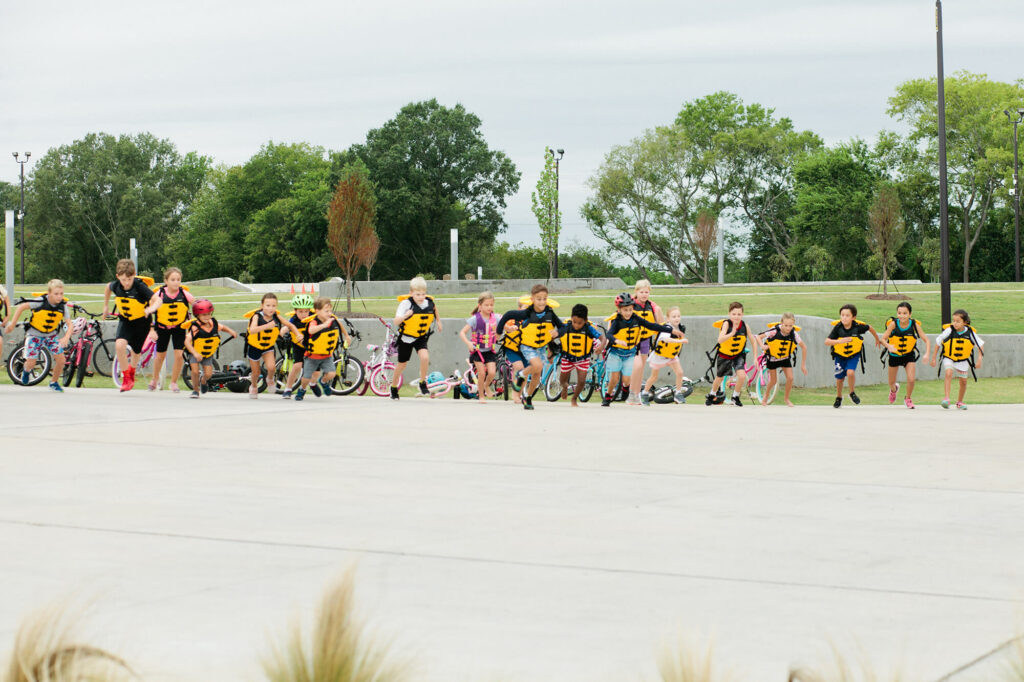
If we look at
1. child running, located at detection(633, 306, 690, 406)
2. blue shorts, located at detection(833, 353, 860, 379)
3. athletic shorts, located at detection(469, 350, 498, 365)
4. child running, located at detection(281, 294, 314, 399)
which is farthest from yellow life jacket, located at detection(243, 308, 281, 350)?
blue shorts, located at detection(833, 353, 860, 379)

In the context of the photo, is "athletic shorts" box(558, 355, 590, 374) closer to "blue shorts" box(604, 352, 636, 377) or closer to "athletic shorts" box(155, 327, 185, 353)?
"blue shorts" box(604, 352, 636, 377)

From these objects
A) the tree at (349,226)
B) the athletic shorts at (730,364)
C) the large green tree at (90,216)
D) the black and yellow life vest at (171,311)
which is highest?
the large green tree at (90,216)

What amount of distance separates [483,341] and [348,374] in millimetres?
2674

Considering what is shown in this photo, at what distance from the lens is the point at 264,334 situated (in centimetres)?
1723

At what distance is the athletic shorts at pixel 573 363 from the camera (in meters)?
16.9

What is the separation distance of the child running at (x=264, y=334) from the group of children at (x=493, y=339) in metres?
0.02

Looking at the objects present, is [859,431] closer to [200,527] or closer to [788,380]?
[788,380]

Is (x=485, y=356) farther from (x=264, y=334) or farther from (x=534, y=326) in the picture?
(x=264, y=334)

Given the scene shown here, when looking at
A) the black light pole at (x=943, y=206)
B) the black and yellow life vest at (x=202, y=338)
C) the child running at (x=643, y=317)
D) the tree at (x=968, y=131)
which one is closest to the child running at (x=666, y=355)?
the child running at (x=643, y=317)

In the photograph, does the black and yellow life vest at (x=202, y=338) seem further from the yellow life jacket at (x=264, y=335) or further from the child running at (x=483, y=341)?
the child running at (x=483, y=341)

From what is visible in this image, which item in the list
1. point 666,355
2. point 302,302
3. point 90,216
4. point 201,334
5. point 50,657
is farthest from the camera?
point 90,216

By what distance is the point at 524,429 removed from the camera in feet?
40.5

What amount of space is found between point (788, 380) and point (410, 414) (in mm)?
6980

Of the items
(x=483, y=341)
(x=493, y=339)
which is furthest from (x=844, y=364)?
(x=483, y=341)
